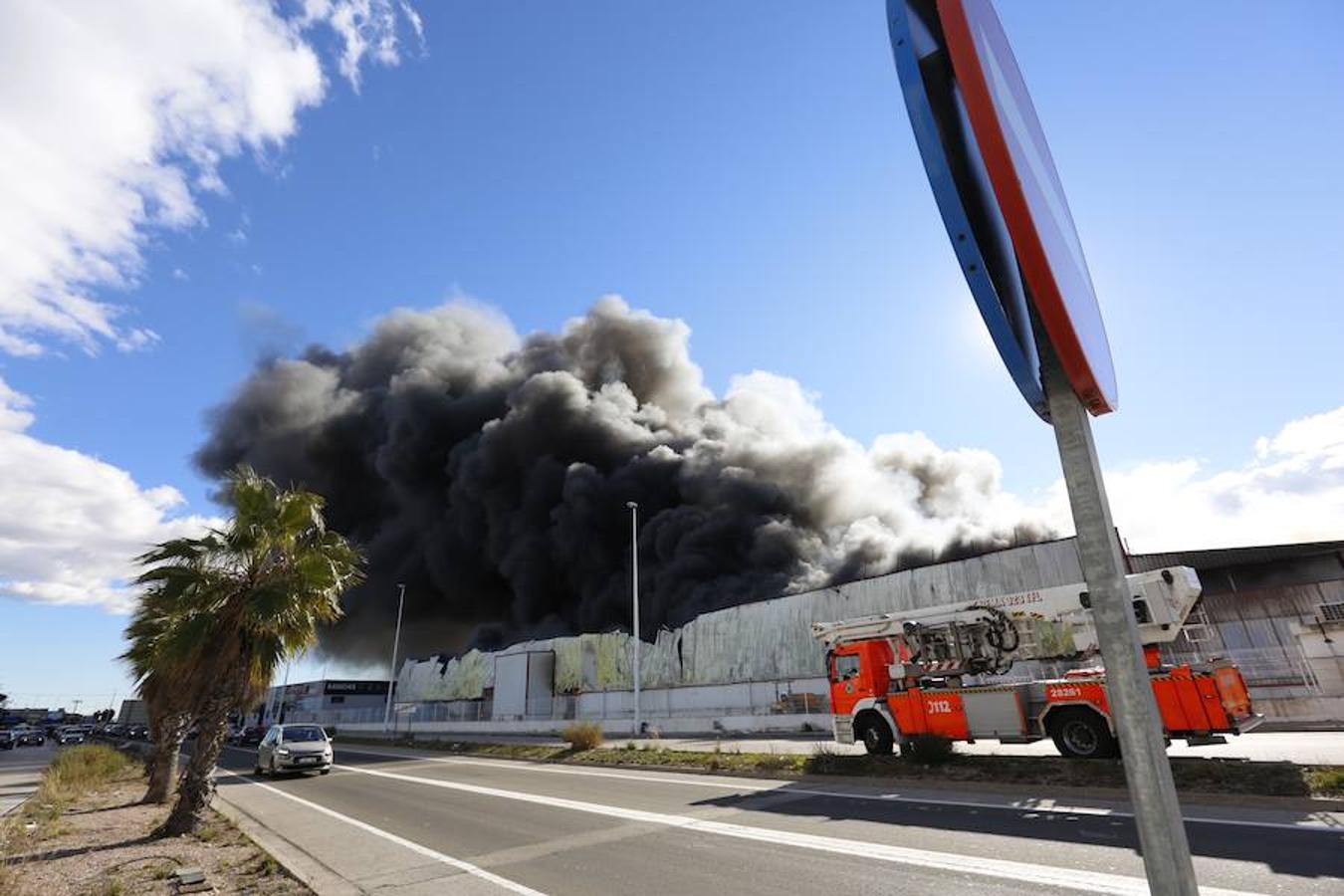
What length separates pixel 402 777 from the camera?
17750mm

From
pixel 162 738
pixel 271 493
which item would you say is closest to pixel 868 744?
Result: pixel 271 493

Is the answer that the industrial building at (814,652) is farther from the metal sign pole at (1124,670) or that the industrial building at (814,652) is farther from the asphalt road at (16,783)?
the asphalt road at (16,783)

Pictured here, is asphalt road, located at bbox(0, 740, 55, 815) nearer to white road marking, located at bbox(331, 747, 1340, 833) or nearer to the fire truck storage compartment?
white road marking, located at bbox(331, 747, 1340, 833)

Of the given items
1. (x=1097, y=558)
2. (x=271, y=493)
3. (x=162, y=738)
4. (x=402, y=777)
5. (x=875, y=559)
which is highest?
(x=875, y=559)

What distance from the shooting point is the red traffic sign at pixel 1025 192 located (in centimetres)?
170

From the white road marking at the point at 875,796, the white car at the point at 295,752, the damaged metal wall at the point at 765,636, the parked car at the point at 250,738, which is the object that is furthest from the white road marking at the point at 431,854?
the parked car at the point at 250,738

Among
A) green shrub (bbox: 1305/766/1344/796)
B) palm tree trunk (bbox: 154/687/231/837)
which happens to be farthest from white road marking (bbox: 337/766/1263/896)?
palm tree trunk (bbox: 154/687/231/837)

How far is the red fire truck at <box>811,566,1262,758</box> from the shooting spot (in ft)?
35.8

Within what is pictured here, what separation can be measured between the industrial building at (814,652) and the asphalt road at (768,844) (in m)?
7.29

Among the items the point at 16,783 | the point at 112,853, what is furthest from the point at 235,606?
the point at 16,783

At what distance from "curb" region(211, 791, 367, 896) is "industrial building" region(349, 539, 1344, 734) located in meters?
14.2

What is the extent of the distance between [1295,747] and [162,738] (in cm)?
2371

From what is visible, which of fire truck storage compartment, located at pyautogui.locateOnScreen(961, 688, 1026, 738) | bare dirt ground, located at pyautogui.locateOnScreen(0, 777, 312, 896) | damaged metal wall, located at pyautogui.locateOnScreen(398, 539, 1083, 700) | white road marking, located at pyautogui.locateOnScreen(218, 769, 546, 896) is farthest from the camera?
damaged metal wall, located at pyautogui.locateOnScreen(398, 539, 1083, 700)

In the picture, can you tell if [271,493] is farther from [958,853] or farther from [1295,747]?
[1295,747]
